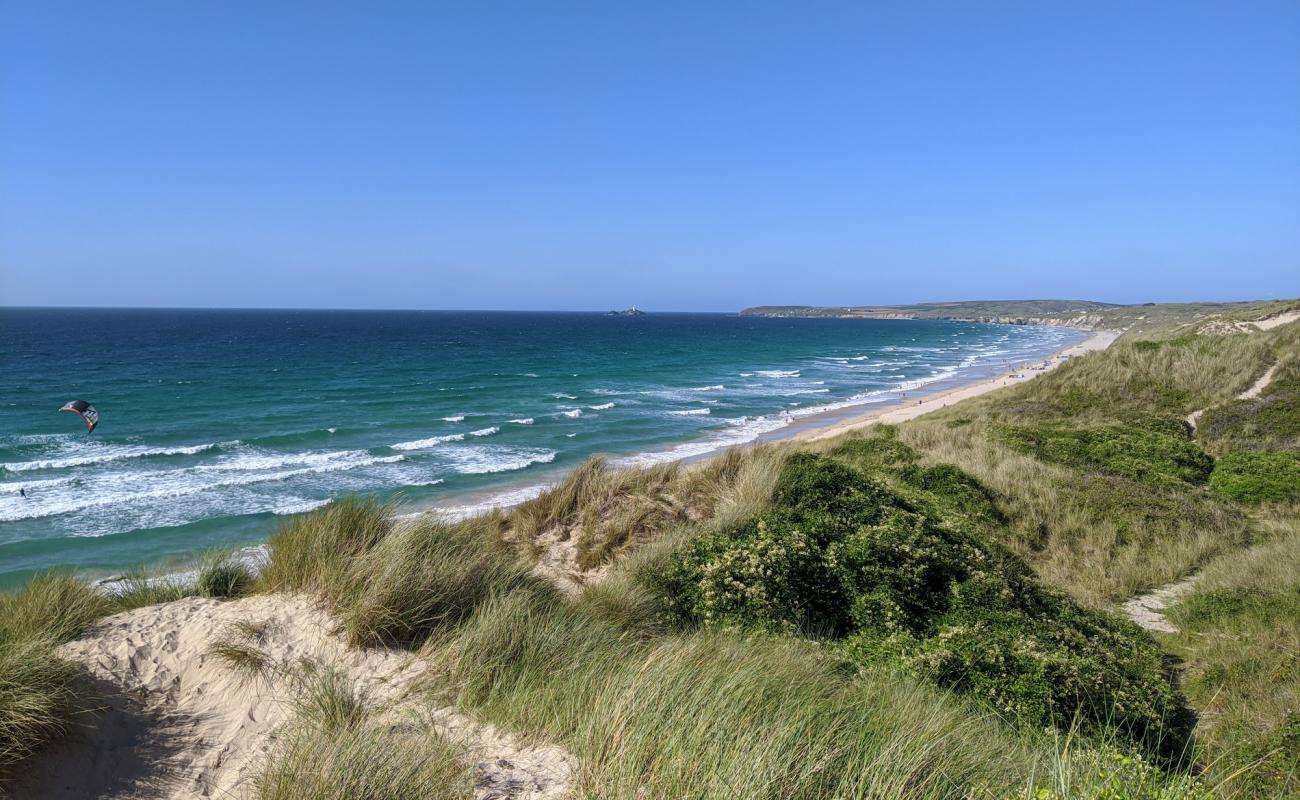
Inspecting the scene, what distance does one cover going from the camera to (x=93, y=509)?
656 inches

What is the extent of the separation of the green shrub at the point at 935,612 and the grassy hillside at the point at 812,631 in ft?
0.09

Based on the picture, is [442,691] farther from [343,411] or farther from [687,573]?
[343,411]

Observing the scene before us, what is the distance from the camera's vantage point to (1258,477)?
39.1 feet

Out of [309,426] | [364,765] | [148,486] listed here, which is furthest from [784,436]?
[364,765]

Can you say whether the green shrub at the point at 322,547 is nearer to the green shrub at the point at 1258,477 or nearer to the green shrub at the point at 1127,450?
the green shrub at the point at 1127,450

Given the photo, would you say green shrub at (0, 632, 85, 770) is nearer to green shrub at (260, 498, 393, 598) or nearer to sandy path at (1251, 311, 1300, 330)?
green shrub at (260, 498, 393, 598)

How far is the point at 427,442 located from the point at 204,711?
71.1 ft


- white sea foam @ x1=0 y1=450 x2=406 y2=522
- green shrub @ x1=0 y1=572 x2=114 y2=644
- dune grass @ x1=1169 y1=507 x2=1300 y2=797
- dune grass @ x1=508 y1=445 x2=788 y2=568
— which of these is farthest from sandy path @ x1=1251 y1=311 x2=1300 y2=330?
green shrub @ x1=0 y1=572 x2=114 y2=644

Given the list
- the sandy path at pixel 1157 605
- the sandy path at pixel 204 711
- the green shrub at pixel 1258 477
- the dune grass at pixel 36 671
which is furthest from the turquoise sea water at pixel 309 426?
the green shrub at pixel 1258 477

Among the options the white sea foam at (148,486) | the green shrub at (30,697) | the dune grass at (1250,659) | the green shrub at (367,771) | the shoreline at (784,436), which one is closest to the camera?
the green shrub at (367,771)

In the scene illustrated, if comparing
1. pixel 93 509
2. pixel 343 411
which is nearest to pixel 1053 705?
pixel 93 509

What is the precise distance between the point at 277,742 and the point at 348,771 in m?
1.34

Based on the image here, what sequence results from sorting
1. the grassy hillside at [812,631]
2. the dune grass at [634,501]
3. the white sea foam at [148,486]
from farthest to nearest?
the white sea foam at [148,486] < the dune grass at [634,501] < the grassy hillside at [812,631]

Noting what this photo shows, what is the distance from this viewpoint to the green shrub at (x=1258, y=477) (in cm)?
1140
